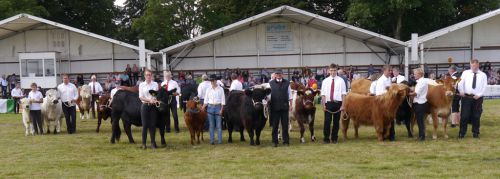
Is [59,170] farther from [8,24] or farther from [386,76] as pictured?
[8,24]

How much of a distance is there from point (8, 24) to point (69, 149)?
23414 millimetres

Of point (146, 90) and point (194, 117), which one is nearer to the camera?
point (146, 90)

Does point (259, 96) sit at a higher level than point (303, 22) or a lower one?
lower

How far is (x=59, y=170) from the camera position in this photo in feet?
35.4

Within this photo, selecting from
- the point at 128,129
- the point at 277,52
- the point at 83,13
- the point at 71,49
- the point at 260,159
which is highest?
the point at 83,13

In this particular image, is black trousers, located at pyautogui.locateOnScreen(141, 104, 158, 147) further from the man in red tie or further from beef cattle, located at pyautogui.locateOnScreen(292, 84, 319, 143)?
the man in red tie

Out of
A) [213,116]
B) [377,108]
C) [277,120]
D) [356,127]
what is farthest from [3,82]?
[377,108]

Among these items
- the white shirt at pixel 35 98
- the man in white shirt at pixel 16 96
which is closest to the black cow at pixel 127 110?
the white shirt at pixel 35 98

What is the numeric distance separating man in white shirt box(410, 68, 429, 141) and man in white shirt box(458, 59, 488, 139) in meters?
0.91

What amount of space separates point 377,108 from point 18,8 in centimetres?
3724

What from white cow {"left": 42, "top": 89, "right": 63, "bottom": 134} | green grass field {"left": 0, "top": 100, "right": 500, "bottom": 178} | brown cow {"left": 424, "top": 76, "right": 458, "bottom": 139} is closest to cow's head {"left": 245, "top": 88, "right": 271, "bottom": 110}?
green grass field {"left": 0, "top": 100, "right": 500, "bottom": 178}

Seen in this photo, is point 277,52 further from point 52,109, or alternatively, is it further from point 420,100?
point 420,100

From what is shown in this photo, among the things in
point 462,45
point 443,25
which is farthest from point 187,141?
point 443,25

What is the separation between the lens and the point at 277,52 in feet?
121
